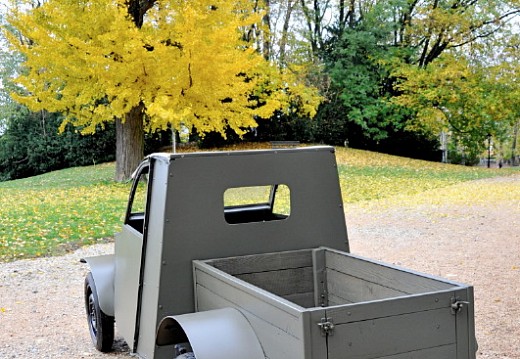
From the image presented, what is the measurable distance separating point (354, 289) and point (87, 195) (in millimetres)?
15019

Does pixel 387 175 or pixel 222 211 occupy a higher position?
pixel 222 211

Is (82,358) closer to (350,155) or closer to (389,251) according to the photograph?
(389,251)

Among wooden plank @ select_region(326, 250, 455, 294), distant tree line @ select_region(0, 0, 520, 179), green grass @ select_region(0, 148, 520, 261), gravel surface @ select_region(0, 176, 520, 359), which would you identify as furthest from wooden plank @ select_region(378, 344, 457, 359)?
distant tree line @ select_region(0, 0, 520, 179)

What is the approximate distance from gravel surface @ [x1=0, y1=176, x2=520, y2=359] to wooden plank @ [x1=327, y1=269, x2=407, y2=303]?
1685 millimetres

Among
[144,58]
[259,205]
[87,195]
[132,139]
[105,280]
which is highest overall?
[144,58]

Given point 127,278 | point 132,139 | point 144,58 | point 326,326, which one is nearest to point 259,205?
point 127,278

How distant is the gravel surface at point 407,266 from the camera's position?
5812mm

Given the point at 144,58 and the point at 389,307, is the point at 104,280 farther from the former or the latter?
the point at 144,58

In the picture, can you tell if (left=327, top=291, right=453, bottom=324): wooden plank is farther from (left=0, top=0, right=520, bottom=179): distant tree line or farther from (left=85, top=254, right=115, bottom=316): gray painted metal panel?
(left=0, top=0, right=520, bottom=179): distant tree line

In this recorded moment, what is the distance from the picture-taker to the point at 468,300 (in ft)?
9.87

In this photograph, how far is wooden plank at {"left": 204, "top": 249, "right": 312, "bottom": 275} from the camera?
158 inches

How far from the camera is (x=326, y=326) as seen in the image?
2.65 meters

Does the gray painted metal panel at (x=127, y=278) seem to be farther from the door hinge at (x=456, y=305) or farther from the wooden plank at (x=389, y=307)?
the door hinge at (x=456, y=305)

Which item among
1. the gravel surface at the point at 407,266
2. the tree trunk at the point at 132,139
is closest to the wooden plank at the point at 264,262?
the gravel surface at the point at 407,266
